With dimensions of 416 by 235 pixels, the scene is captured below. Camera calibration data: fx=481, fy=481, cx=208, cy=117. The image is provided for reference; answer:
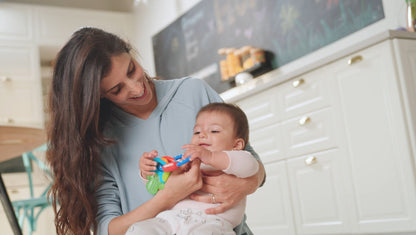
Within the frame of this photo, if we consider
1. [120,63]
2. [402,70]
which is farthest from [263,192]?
[120,63]

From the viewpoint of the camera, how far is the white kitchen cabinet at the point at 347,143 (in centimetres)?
226

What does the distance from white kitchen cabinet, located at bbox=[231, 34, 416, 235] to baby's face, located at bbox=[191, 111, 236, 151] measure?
1.18 metres

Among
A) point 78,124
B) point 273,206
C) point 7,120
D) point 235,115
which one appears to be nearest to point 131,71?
point 78,124

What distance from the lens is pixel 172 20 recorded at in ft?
17.6

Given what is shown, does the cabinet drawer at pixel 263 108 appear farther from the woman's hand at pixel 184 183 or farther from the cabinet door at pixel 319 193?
the woman's hand at pixel 184 183

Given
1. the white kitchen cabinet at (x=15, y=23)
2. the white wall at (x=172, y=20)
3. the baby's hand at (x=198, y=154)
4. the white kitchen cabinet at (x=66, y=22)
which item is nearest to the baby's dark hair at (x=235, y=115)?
the baby's hand at (x=198, y=154)

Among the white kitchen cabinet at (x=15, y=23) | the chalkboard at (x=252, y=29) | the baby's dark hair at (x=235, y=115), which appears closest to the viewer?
the baby's dark hair at (x=235, y=115)

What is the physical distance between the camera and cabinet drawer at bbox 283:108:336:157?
102 inches

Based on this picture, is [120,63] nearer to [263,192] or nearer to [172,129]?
[172,129]

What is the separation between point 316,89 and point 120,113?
1450mm

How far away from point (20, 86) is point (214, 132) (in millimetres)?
4747

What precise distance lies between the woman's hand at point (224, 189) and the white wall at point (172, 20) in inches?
76.8

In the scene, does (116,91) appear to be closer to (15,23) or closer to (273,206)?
(273,206)

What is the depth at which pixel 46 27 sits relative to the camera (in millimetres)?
5906
